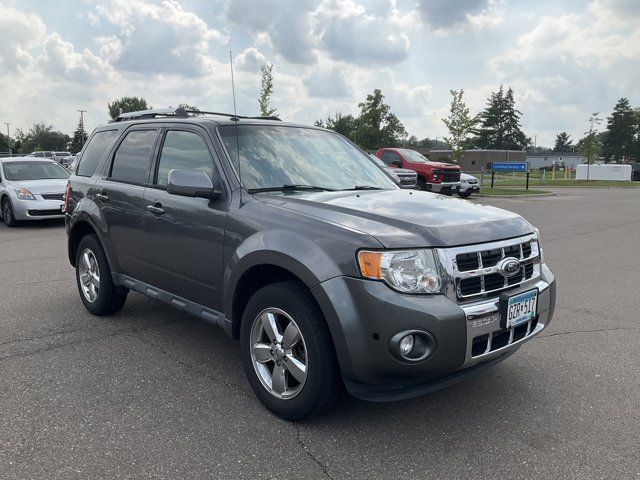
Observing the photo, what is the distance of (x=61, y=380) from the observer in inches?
148

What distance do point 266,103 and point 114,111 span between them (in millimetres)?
94792

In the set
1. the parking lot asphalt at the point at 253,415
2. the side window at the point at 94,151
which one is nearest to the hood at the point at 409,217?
the parking lot asphalt at the point at 253,415

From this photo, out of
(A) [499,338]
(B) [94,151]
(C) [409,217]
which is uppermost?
(B) [94,151]

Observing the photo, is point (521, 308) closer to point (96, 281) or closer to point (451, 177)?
point (96, 281)

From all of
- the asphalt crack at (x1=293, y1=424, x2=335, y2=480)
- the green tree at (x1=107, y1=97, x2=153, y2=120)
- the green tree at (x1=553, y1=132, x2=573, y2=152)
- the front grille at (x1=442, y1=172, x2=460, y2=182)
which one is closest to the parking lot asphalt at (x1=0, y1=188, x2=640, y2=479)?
the asphalt crack at (x1=293, y1=424, x2=335, y2=480)

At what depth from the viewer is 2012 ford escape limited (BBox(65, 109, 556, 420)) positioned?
2.79 metres

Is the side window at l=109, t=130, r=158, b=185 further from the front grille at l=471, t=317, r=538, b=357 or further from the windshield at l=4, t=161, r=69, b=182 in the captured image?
the windshield at l=4, t=161, r=69, b=182

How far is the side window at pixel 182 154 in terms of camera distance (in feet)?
12.9

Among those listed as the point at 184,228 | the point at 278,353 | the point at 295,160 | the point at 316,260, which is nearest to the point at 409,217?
the point at 316,260

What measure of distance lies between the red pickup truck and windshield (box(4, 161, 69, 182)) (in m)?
10.2

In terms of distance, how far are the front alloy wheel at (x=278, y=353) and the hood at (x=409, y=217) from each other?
0.67 meters

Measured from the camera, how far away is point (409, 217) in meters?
3.12

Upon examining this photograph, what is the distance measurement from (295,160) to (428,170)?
50.7 feet

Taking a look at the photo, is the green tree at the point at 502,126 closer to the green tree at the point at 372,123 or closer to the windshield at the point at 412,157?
the green tree at the point at 372,123
